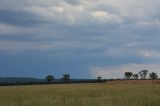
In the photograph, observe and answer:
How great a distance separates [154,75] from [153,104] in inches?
4150

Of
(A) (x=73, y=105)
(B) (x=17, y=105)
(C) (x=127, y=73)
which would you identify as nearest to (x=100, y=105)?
(A) (x=73, y=105)

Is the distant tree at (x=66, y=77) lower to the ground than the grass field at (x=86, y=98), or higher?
higher

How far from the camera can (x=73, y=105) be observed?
778 inches

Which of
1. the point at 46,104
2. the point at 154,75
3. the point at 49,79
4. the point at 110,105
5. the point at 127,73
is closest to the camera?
the point at 110,105

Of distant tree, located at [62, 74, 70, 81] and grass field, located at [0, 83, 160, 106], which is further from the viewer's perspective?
distant tree, located at [62, 74, 70, 81]

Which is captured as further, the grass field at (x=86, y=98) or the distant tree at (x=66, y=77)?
the distant tree at (x=66, y=77)

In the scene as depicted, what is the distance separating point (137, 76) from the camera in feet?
425

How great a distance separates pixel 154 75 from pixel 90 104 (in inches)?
4183

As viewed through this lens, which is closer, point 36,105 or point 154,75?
point 36,105

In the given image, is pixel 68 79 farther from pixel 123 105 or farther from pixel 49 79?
pixel 123 105

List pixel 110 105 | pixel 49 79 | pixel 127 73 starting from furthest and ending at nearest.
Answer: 1. pixel 49 79
2. pixel 127 73
3. pixel 110 105

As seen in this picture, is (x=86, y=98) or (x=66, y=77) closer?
(x=86, y=98)

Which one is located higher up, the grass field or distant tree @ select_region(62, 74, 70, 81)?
distant tree @ select_region(62, 74, 70, 81)

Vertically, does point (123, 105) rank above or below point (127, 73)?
below
